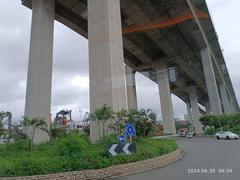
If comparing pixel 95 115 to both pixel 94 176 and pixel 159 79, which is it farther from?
pixel 159 79

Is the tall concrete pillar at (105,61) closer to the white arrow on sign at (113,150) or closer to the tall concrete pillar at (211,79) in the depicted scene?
the white arrow on sign at (113,150)

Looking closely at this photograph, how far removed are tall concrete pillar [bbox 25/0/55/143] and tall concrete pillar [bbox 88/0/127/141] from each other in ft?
21.6

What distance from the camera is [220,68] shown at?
159 feet

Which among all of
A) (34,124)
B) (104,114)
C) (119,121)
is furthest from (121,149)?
(34,124)

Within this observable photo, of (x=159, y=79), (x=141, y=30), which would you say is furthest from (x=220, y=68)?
(x=141, y=30)

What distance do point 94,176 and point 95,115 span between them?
7240 millimetres

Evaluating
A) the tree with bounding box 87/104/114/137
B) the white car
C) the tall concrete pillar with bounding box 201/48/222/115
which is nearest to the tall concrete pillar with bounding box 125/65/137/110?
the tall concrete pillar with bounding box 201/48/222/115

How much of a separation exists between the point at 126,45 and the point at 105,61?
18.1 metres

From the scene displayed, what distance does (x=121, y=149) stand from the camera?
8.80 m

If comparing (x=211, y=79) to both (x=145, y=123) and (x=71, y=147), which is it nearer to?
(x=145, y=123)

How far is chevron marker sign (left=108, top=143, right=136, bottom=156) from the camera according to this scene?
8617mm

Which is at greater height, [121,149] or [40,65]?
[40,65]

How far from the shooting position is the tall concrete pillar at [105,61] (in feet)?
49.6

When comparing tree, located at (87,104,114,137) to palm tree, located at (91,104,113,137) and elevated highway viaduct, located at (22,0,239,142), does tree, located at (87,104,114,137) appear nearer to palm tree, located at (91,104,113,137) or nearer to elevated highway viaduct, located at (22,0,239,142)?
palm tree, located at (91,104,113,137)
